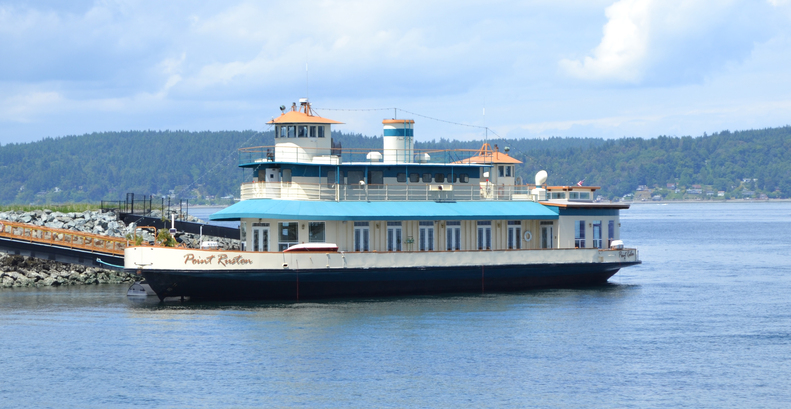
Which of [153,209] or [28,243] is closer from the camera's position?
[28,243]

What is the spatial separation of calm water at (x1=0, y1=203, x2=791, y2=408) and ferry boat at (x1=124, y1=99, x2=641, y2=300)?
123 cm

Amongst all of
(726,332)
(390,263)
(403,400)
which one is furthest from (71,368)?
(726,332)

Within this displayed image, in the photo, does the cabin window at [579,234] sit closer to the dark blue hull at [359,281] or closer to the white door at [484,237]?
the dark blue hull at [359,281]

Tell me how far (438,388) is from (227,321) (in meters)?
11.0

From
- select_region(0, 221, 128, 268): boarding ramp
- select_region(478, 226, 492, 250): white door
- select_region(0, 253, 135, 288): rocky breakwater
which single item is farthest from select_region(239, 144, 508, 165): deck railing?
select_region(0, 253, 135, 288): rocky breakwater

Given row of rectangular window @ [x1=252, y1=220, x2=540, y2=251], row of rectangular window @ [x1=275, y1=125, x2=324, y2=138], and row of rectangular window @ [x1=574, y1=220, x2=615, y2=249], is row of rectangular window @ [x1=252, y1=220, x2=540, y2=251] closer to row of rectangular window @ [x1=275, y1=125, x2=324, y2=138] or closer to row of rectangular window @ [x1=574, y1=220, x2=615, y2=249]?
row of rectangular window @ [x1=574, y1=220, x2=615, y2=249]

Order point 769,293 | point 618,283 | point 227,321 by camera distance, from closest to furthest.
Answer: point 227,321
point 769,293
point 618,283

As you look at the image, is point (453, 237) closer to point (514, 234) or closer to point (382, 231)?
point (514, 234)

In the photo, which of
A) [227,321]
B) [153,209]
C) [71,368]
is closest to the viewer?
[71,368]

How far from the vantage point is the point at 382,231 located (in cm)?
4050

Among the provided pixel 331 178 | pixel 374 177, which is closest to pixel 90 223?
pixel 331 178

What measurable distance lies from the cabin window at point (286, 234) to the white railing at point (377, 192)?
4.94ft

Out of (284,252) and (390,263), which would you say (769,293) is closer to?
(390,263)

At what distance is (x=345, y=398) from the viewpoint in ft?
79.8
